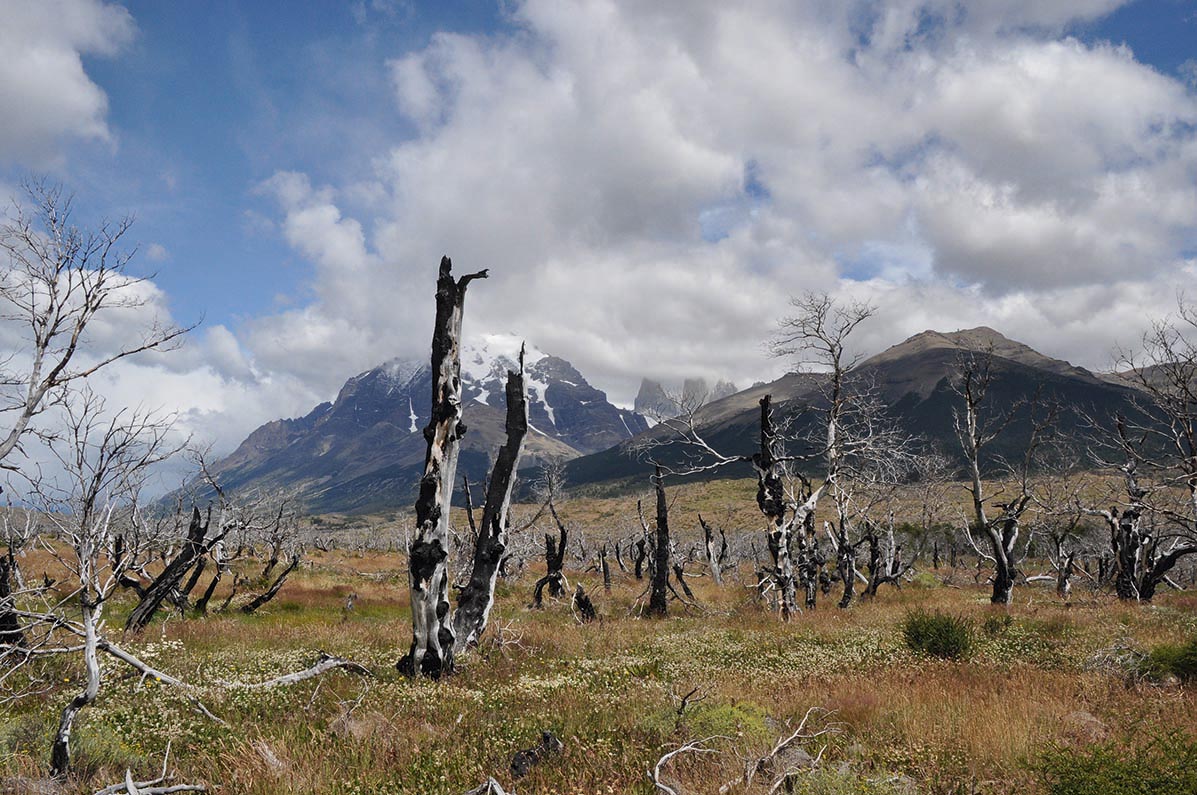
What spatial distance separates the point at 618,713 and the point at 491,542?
480 centimetres

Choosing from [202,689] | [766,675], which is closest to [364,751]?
[202,689]

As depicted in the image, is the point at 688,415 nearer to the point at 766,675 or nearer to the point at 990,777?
the point at 766,675

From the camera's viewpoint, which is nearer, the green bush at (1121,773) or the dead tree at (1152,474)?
the green bush at (1121,773)

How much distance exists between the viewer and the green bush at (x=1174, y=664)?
9.63 meters

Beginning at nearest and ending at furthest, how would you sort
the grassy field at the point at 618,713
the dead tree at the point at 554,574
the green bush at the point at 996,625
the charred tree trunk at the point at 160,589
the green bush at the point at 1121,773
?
the green bush at the point at 1121,773, the grassy field at the point at 618,713, the green bush at the point at 996,625, the charred tree trunk at the point at 160,589, the dead tree at the point at 554,574

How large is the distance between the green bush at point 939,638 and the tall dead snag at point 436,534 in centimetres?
917

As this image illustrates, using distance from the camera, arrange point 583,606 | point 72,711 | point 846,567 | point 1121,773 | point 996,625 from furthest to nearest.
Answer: point 846,567 < point 583,606 < point 996,625 < point 72,711 < point 1121,773

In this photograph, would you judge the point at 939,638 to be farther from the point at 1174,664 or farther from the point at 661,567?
the point at 661,567

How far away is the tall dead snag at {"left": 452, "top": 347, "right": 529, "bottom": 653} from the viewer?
11.5 meters

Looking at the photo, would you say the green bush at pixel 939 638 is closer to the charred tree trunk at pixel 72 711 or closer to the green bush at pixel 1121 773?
the green bush at pixel 1121 773

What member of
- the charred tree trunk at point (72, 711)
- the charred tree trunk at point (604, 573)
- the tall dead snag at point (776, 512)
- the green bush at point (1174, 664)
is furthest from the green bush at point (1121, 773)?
the charred tree trunk at point (604, 573)

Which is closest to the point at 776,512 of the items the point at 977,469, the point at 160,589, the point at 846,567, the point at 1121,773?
the point at 846,567

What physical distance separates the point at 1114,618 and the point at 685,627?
11999mm

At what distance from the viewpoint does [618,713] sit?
7551mm
